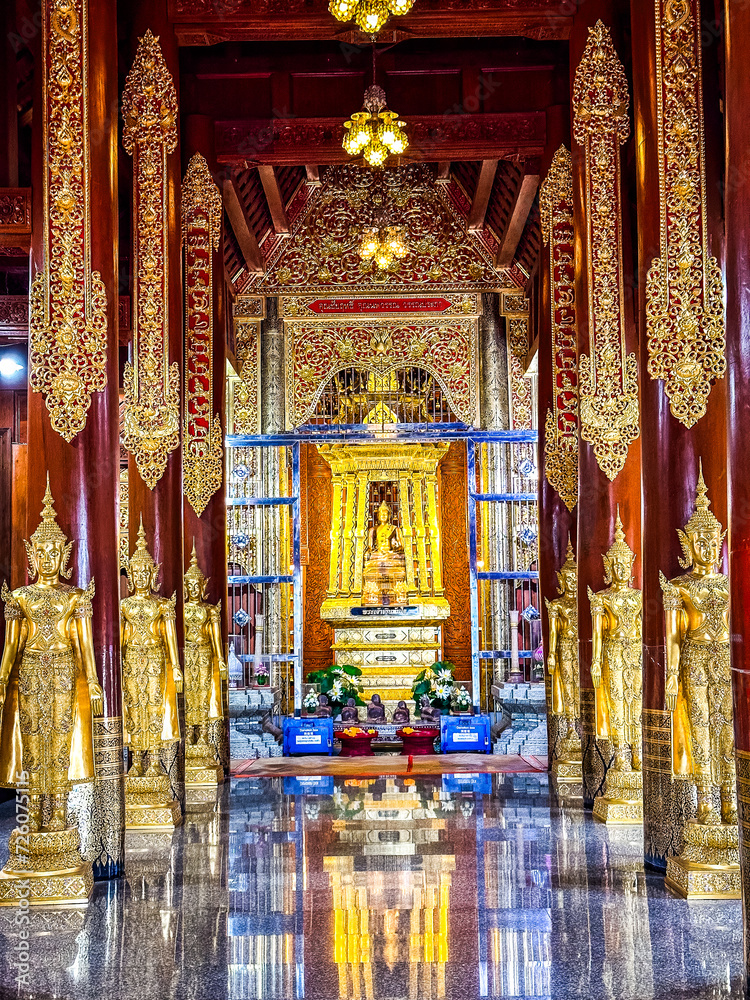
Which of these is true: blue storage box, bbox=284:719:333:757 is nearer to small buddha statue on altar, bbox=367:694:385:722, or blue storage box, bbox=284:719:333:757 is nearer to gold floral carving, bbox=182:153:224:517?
small buddha statue on altar, bbox=367:694:385:722

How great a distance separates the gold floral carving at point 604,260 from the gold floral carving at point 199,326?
4.15 meters

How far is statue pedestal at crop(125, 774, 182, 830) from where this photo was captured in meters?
9.05

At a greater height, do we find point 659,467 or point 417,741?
point 659,467

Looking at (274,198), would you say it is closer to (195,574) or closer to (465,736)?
(195,574)

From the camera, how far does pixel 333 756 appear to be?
571 inches

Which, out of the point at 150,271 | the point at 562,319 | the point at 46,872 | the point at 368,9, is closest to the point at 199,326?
the point at 150,271

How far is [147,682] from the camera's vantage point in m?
8.95

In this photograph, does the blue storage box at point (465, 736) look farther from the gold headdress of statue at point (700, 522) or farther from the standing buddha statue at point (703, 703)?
the gold headdress of statue at point (700, 522)

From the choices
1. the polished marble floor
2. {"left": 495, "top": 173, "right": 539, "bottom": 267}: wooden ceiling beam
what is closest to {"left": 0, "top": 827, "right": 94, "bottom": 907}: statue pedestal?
the polished marble floor

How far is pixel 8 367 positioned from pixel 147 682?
6.89 metres

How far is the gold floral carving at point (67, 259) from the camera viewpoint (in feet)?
23.6

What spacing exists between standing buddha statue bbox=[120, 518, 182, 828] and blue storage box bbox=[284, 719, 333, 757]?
534 centimetres

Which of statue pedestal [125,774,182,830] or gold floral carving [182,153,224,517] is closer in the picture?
statue pedestal [125,774,182,830]

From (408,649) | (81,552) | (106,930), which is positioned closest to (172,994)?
(106,930)
